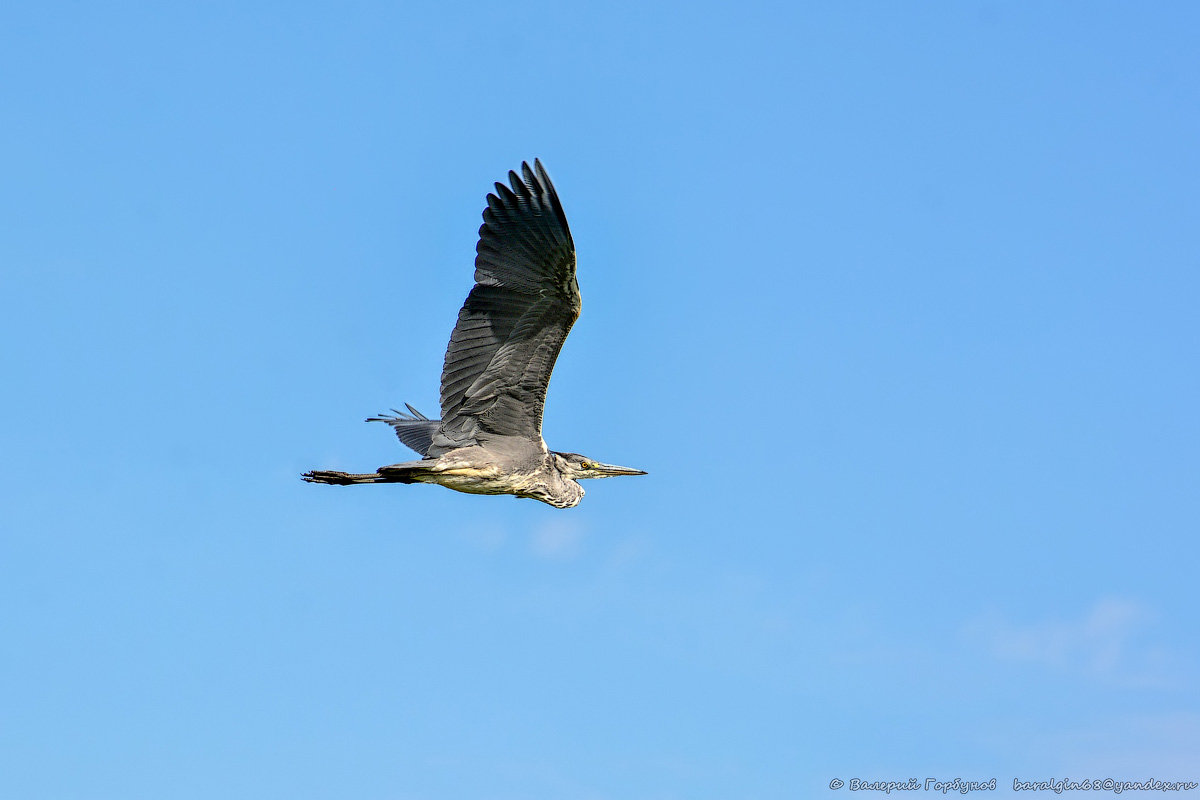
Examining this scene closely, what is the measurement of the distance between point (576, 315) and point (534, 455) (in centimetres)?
188

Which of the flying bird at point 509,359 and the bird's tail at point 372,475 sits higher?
the flying bird at point 509,359

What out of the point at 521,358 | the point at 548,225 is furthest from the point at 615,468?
the point at 548,225

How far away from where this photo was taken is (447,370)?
12.3m

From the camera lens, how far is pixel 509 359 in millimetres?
12172

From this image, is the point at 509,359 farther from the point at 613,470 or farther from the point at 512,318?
the point at 613,470

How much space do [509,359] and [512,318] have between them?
0.48m

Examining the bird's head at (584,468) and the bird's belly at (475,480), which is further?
the bird's head at (584,468)

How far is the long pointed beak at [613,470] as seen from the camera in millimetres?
14375

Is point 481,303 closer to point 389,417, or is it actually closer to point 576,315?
point 576,315

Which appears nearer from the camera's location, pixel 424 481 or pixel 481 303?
pixel 481 303

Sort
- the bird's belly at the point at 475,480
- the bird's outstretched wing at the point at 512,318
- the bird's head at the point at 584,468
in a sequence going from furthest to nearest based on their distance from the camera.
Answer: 1. the bird's head at the point at 584,468
2. the bird's belly at the point at 475,480
3. the bird's outstretched wing at the point at 512,318

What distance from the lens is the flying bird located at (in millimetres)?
11328

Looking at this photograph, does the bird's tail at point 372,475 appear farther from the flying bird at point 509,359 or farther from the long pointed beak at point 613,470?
the long pointed beak at point 613,470

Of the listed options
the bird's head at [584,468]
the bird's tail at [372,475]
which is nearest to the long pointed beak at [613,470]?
the bird's head at [584,468]
